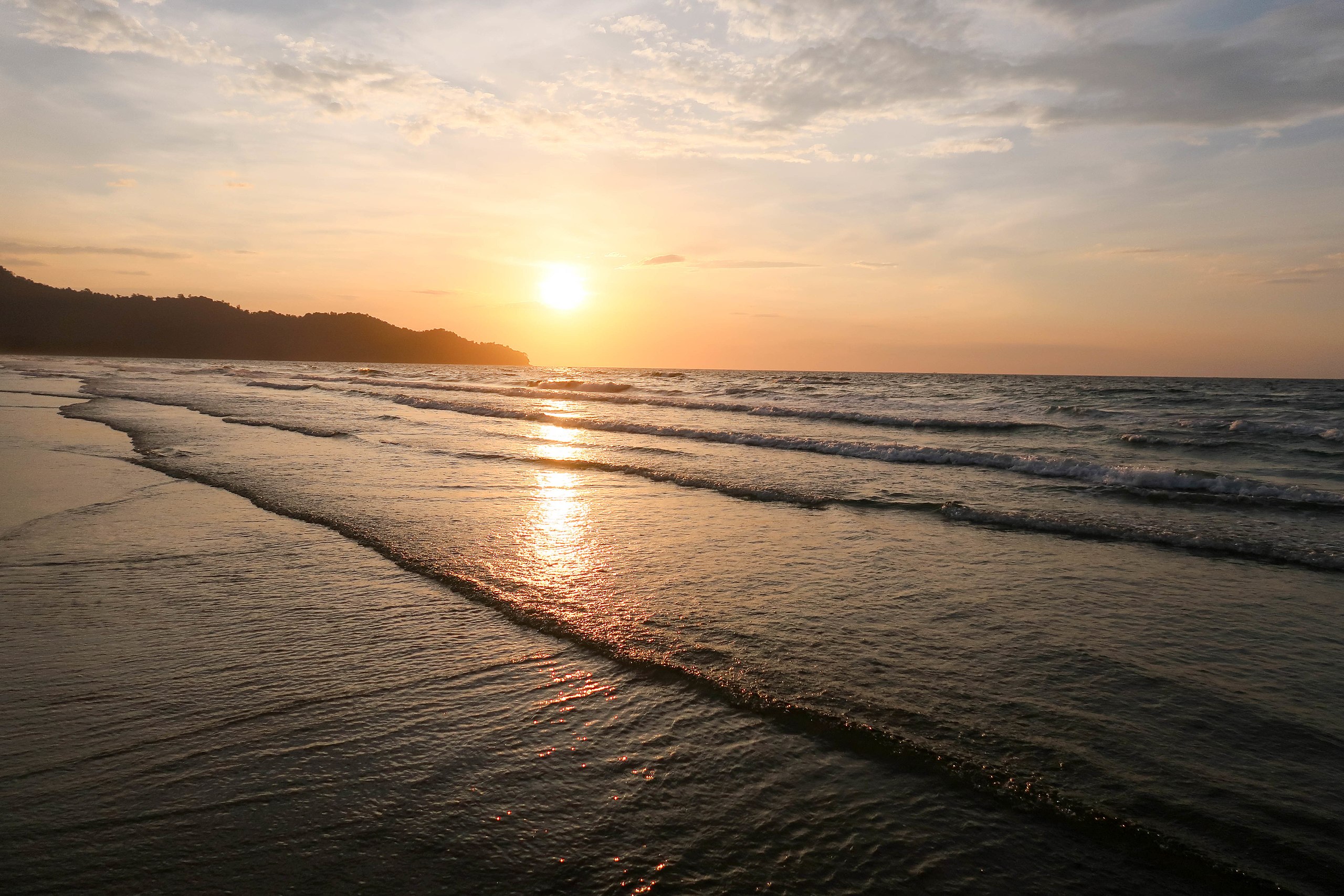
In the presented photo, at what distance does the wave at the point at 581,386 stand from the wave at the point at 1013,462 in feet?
73.6

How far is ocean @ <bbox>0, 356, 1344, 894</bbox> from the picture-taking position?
259cm

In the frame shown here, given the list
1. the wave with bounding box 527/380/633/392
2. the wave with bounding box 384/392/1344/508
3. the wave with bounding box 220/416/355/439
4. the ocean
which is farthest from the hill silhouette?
the ocean

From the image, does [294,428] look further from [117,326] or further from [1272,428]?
[117,326]

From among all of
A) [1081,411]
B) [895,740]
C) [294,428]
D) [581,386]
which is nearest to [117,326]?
[581,386]

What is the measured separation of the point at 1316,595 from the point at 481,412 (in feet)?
80.5

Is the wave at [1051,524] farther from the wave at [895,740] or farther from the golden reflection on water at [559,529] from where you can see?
the wave at [895,740]

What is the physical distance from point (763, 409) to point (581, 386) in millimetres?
22741

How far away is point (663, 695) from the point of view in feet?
12.7

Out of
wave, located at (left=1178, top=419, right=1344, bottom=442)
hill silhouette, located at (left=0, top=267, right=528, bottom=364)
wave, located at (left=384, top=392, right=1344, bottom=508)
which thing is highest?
hill silhouette, located at (left=0, top=267, right=528, bottom=364)

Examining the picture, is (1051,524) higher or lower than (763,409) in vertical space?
lower

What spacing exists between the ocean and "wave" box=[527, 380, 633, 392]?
119ft

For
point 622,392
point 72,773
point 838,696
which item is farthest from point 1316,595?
point 622,392

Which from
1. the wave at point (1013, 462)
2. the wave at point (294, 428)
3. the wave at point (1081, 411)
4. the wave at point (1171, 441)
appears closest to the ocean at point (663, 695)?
the wave at point (1013, 462)

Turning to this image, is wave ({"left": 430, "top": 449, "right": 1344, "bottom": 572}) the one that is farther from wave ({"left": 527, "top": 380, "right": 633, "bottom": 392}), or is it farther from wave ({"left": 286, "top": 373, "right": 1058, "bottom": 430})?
wave ({"left": 527, "top": 380, "right": 633, "bottom": 392})
